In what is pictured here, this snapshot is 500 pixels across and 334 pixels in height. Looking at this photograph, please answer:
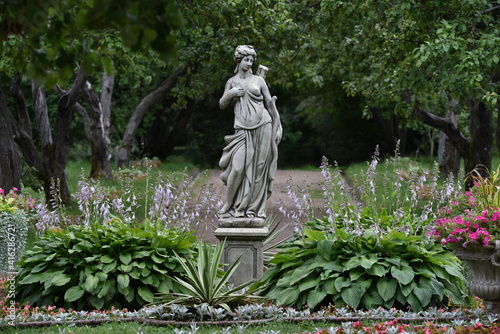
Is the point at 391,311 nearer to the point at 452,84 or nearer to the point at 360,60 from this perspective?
the point at 452,84

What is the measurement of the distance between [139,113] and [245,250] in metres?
16.9

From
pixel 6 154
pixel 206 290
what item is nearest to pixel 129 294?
pixel 206 290

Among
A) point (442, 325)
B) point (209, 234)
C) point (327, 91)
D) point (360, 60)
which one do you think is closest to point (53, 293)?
point (442, 325)

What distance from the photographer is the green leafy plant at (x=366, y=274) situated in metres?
8.08

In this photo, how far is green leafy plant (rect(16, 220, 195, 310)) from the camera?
8.48 meters

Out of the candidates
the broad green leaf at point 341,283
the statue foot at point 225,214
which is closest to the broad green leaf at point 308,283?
the broad green leaf at point 341,283

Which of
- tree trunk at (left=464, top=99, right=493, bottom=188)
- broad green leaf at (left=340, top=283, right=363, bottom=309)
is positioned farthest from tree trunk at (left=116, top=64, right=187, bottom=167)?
broad green leaf at (left=340, top=283, right=363, bottom=309)

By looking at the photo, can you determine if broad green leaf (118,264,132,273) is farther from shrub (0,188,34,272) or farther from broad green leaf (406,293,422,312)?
broad green leaf (406,293,422,312)

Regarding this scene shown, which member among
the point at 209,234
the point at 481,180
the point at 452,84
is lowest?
the point at 209,234

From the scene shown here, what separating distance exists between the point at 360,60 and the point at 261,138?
1072cm

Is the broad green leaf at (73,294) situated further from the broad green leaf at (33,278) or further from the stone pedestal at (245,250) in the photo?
the stone pedestal at (245,250)

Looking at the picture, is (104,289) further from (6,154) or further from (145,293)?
(6,154)

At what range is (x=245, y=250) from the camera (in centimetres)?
932

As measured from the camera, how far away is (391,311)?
7703mm
